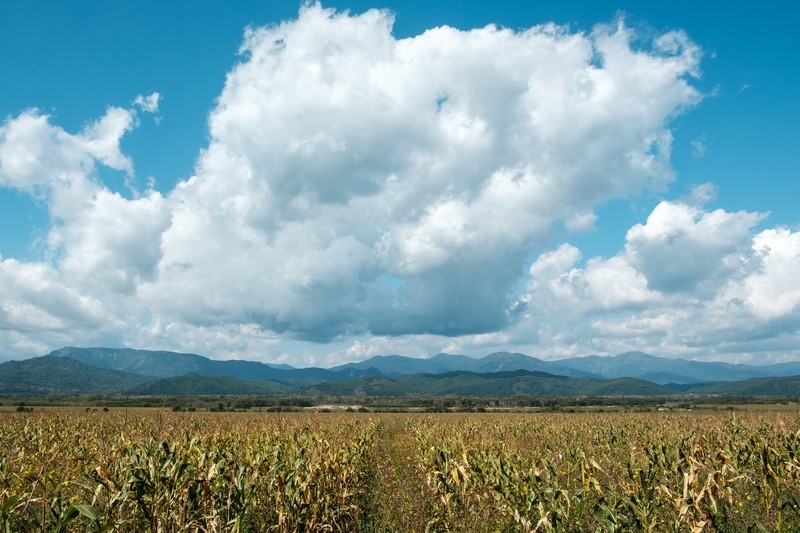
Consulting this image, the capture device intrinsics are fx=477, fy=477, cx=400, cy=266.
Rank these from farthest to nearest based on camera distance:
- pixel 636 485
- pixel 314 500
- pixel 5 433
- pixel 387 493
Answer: pixel 5 433 → pixel 387 493 → pixel 636 485 → pixel 314 500

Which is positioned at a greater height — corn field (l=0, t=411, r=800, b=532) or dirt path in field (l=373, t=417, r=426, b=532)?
corn field (l=0, t=411, r=800, b=532)

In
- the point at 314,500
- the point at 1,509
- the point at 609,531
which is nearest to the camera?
the point at 1,509

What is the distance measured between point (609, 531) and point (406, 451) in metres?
25.9

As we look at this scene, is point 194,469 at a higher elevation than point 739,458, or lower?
higher

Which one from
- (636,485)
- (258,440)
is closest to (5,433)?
(258,440)

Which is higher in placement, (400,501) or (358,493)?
(358,493)

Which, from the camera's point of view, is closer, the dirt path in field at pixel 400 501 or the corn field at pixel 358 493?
the corn field at pixel 358 493

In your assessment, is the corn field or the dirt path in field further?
the dirt path in field

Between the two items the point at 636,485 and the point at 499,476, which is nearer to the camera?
the point at 499,476

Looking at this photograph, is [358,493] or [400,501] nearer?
[400,501]

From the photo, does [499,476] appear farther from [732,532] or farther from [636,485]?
[732,532]

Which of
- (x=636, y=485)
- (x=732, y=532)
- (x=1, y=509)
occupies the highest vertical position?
(x=1, y=509)

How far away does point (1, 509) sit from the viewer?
176 inches

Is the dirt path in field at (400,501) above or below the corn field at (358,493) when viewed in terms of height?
below
